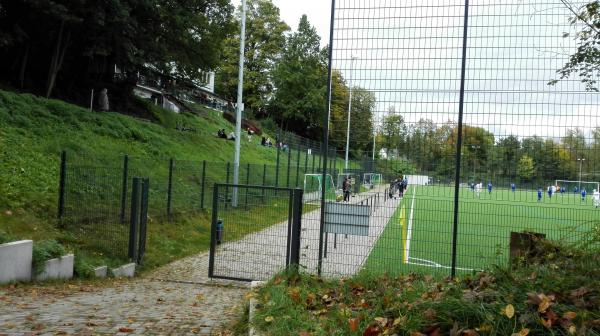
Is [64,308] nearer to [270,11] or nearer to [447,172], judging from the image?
[447,172]

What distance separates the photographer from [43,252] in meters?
8.78

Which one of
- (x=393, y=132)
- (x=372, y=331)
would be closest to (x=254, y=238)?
(x=393, y=132)

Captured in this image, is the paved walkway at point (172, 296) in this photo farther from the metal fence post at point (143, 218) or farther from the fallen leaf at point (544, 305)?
the fallen leaf at point (544, 305)

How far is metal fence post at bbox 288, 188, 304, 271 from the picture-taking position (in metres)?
8.94

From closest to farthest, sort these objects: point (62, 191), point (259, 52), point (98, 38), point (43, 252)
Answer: point (43, 252), point (62, 191), point (98, 38), point (259, 52)

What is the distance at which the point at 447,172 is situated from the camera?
8.16 m

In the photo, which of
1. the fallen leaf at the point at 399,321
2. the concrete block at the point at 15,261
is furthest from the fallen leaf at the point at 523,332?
the concrete block at the point at 15,261

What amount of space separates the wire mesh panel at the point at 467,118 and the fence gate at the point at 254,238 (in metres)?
1.96

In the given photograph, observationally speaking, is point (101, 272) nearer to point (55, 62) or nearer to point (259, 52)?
point (55, 62)

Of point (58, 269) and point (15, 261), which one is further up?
point (15, 261)

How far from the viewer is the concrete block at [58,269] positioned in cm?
872

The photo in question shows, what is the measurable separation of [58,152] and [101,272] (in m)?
7.13

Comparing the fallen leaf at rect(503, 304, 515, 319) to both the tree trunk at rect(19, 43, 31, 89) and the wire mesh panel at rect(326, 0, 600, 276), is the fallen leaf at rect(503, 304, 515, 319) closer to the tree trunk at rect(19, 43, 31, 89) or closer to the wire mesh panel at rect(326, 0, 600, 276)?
the wire mesh panel at rect(326, 0, 600, 276)

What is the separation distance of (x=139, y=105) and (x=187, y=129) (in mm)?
3399
